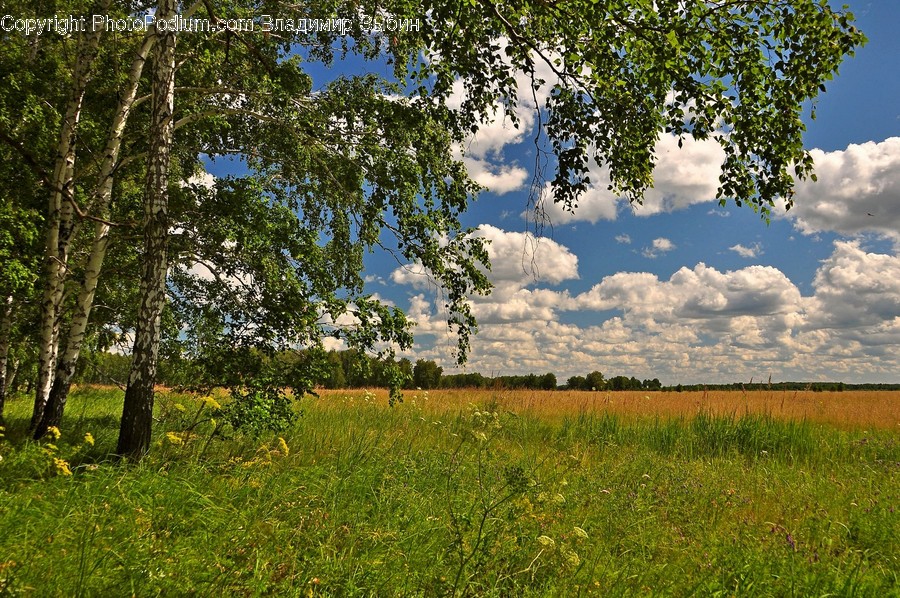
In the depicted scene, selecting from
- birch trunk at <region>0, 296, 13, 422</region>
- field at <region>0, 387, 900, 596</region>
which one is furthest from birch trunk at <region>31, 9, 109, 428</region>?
birch trunk at <region>0, 296, 13, 422</region>

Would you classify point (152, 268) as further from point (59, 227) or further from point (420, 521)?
point (420, 521)

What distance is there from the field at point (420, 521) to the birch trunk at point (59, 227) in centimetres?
106

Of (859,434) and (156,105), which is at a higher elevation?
(156,105)

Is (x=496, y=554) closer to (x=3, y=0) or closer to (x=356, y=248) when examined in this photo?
(x=356, y=248)

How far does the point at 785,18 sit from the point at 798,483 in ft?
19.1

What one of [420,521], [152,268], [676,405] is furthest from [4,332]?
[676,405]

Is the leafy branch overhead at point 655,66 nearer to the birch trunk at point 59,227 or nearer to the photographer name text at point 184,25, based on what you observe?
the photographer name text at point 184,25

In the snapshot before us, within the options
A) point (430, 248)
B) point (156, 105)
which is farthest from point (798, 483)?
point (156, 105)

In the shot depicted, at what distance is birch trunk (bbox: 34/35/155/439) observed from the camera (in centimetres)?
638

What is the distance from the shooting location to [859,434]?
409 inches

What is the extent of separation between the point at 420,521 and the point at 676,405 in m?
10.7

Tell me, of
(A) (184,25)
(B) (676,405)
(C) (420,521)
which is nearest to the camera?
(C) (420,521)

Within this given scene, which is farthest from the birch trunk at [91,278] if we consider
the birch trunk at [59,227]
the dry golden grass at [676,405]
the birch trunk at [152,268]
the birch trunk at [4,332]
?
the dry golden grass at [676,405]

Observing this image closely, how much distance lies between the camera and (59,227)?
689 cm
